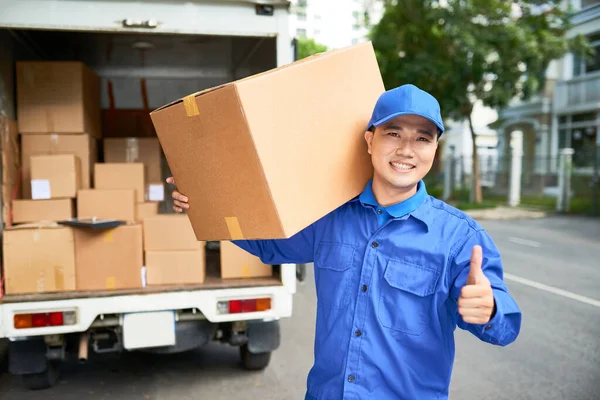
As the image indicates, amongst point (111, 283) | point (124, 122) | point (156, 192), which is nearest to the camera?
point (111, 283)

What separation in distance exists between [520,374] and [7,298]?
3524mm

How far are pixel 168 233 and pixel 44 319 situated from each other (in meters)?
0.96

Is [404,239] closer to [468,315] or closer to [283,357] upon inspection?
[468,315]

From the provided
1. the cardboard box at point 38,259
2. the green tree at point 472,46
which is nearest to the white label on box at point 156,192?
the cardboard box at point 38,259

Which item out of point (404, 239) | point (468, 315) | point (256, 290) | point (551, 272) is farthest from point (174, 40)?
point (551, 272)

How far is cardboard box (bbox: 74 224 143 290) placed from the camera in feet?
12.1

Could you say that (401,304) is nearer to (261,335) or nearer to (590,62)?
(261,335)

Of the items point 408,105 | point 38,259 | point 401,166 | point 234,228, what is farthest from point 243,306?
point 408,105

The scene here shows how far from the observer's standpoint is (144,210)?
4172mm

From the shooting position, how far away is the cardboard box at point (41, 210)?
3.90 m

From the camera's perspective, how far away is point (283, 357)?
4.54 m

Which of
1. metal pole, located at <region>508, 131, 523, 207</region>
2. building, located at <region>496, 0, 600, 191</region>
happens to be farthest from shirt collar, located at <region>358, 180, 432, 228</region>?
building, located at <region>496, 0, 600, 191</region>

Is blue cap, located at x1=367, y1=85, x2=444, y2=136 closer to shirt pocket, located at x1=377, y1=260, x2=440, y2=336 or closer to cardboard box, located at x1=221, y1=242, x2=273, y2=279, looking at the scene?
shirt pocket, located at x1=377, y1=260, x2=440, y2=336

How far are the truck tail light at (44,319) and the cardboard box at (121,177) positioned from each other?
3.37ft
